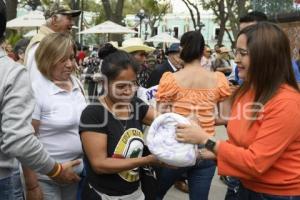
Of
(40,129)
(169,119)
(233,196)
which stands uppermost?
(169,119)

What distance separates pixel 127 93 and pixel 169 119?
0.41 m

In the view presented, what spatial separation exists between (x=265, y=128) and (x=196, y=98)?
1639mm

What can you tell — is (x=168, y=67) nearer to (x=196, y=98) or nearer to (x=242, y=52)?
(x=196, y=98)

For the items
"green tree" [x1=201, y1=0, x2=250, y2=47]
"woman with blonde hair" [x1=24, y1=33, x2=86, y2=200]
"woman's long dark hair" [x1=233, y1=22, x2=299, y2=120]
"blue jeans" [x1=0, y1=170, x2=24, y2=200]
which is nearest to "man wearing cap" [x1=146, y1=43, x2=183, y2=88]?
"woman with blonde hair" [x1=24, y1=33, x2=86, y2=200]

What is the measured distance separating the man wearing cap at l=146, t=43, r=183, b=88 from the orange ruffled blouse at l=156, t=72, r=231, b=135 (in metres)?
2.14

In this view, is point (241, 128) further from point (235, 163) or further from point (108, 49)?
point (108, 49)

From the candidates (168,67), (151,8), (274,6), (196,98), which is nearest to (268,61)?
(196,98)

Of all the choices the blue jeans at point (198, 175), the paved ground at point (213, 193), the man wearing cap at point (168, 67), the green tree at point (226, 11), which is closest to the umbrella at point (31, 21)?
the man wearing cap at point (168, 67)

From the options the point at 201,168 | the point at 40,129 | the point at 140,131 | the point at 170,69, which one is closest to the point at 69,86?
the point at 40,129

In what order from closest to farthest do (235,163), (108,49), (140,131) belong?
1. (235,163)
2. (140,131)
3. (108,49)

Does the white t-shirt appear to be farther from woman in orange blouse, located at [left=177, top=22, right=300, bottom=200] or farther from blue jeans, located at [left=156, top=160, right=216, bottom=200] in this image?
blue jeans, located at [left=156, top=160, right=216, bottom=200]

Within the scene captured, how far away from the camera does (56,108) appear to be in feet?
10.1

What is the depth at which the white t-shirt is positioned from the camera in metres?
3.05

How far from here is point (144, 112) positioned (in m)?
3.13
